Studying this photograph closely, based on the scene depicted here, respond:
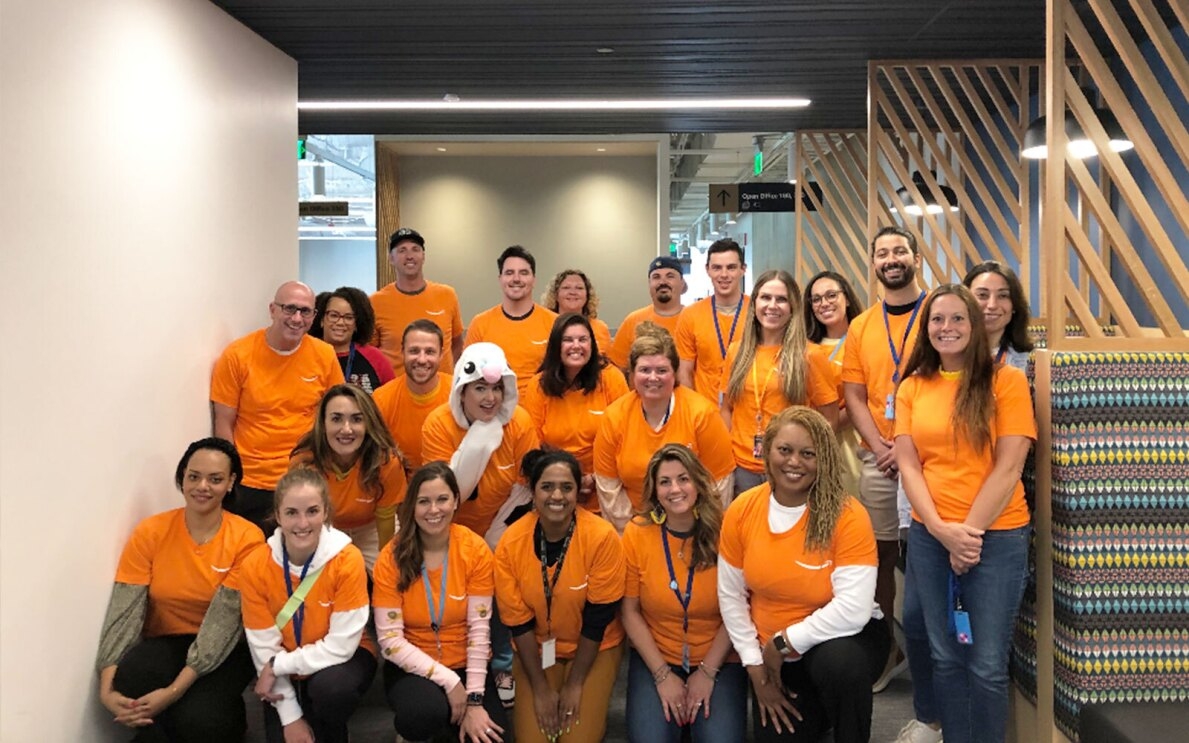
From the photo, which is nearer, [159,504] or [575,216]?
[159,504]

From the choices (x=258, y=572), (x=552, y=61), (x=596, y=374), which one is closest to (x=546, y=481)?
(x=596, y=374)

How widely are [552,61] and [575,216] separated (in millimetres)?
4179

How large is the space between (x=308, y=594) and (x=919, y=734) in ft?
7.18

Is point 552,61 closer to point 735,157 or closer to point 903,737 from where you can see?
point 903,737

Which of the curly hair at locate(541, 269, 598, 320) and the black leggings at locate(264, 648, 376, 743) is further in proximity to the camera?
the curly hair at locate(541, 269, 598, 320)

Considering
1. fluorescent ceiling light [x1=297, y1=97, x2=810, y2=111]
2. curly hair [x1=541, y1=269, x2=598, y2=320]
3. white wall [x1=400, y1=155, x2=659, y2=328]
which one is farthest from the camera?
white wall [x1=400, y1=155, x2=659, y2=328]

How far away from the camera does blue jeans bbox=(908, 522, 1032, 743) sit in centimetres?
290

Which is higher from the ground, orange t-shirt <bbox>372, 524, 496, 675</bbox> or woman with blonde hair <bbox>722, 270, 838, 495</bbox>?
woman with blonde hair <bbox>722, 270, 838, 495</bbox>

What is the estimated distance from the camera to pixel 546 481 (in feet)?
10.2

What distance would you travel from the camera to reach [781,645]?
2939 mm

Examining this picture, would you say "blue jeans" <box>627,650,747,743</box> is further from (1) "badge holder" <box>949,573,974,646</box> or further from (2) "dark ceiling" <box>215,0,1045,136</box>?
(2) "dark ceiling" <box>215,0,1045,136</box>

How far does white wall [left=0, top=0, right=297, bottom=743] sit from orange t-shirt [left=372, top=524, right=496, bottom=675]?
3.40 feet

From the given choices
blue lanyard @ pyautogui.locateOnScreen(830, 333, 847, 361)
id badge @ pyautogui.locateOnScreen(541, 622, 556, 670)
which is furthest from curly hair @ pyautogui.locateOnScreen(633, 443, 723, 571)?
blue lanyard @ pyautogui.locateOnScreen(830, 333, 847, 361)

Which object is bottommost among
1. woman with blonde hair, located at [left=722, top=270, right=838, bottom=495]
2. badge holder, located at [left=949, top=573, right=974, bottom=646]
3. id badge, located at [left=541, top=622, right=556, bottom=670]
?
id badge, located at [left=541, top=622, right=556, bottom=670]
